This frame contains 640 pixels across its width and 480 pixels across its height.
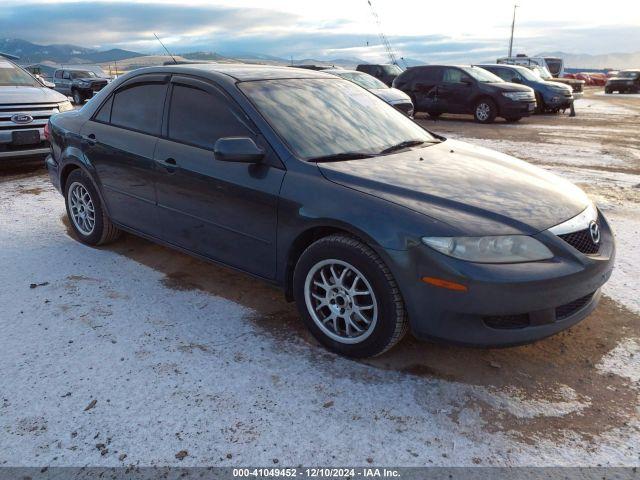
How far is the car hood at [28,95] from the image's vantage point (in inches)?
309

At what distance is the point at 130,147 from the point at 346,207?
2110 millimetres

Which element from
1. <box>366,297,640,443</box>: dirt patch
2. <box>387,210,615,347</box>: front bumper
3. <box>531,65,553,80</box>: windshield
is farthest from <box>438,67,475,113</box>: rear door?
<box>387,210,615,347</box>: front bumper

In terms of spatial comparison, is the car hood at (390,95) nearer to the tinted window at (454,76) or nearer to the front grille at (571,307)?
the tinted window at (454,76)

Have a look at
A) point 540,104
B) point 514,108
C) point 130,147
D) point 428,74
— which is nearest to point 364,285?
point 130,147

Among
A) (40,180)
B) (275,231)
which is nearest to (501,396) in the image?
(275,231)

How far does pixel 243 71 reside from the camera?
13.2 ft

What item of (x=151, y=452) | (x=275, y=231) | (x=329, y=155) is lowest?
(x=151, y=452)

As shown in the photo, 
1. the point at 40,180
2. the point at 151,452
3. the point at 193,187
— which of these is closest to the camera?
the point at 151,452

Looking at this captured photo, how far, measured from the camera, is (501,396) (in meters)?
2.80

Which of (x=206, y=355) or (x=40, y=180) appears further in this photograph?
(x=40, y=180)

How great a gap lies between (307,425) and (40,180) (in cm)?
668

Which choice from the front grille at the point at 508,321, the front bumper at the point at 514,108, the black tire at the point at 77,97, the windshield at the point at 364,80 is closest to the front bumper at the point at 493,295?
the front grille at the point at 508,321

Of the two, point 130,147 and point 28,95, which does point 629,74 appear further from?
point 130,147

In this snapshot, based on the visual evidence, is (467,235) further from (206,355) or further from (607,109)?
(607,109)
